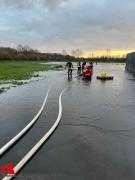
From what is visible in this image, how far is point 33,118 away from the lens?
32.4ft

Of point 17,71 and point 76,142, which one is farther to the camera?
point 17,71

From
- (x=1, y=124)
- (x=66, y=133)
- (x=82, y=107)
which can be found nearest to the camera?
(x=66, y=133)

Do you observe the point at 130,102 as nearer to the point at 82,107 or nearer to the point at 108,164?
the point at 82,107

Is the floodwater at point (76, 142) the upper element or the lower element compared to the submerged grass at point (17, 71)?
upper

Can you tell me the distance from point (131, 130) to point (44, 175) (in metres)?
4.09

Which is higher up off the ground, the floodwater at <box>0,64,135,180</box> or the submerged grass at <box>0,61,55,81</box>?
the floodwater at <box>0,64,135,180</box>

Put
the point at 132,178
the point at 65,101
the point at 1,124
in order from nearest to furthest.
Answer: the point at 132,178, the point at 1,124, the point at 65,101

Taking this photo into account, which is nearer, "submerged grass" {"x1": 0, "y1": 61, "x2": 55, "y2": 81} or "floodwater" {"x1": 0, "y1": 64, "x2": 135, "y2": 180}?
"floodwater" {"x1": 0, "y1": 64, "x2": 135, "y2": 180}

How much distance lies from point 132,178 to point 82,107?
734 cm

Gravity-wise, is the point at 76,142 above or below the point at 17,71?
above

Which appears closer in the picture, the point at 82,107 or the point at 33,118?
the point at 33,118

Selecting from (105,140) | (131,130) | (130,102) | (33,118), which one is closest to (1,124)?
(33,118)

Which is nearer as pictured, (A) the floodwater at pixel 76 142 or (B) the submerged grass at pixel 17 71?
(A) the floodwater at pixel 76 142

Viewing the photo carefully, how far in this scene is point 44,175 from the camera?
510cm
